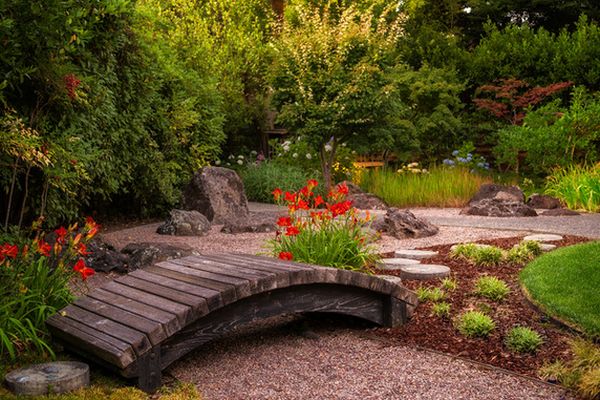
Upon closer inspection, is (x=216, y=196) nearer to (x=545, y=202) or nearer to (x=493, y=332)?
(x=545, y=202)

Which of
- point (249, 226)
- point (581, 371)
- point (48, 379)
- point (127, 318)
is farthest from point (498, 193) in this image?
point (48, 379)

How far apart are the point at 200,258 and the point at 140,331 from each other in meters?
1.31

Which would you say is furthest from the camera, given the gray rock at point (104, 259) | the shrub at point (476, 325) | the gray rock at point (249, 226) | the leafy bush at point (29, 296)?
the gray rock at point (249, 226)

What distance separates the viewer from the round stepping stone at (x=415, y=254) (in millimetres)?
7461

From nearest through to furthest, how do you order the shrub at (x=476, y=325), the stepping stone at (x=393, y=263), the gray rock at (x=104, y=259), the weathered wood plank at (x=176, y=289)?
the weathered wood plank at (x=176, y=289), the shrub at (x=476, y=325), the stepping stone at (x=393, y=263), the gray rock at (x=104, y=259)

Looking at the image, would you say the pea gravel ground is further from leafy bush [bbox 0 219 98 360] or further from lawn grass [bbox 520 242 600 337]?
lawn grass [bbox 520 242 600 337]

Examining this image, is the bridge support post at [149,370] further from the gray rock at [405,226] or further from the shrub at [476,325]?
the gray rock at [405,226]

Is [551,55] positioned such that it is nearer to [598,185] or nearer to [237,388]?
[598,185]

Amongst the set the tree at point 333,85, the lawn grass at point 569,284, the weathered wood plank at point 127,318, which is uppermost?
the tree at point 333,85

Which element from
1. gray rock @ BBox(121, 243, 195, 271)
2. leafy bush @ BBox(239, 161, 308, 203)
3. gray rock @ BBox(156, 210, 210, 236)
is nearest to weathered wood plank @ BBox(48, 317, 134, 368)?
gray rock @ BBox(121, 243, 195, 271)

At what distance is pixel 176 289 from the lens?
14.7 ft

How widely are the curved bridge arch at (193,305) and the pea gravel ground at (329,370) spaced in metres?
0.26

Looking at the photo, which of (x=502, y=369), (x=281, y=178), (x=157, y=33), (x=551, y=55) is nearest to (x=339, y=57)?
(x=281, y=178)

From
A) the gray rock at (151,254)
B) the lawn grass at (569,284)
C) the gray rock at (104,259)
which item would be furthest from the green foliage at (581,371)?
the gray rock at (104,259)
